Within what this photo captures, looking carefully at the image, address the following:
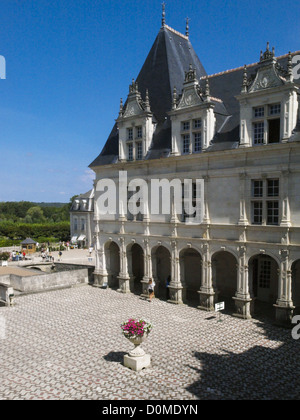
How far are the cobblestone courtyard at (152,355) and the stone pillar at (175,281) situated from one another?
1.05 meters

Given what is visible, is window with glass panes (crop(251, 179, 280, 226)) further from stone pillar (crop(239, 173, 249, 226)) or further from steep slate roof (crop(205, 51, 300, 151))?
steep slate roof (crop(205, 51, 300, 151))

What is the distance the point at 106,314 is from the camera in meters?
19.9

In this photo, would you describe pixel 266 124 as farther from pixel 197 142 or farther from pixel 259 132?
pixel 197 142

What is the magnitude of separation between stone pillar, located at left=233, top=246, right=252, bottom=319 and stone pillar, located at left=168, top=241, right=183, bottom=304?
398 centimetres

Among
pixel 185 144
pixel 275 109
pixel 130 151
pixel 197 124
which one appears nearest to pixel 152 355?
pixel 185 144

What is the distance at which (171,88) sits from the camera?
81.4ft

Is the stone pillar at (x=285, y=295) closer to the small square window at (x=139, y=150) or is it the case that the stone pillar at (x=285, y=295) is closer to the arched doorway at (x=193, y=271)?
the arched doorway at (x=193, y=271)

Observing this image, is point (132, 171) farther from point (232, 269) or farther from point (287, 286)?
point (287, 286)

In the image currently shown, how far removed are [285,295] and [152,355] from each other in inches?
300

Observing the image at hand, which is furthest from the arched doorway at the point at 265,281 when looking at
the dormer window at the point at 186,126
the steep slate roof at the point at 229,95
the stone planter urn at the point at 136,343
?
the stone planter urn at the point at 136,343

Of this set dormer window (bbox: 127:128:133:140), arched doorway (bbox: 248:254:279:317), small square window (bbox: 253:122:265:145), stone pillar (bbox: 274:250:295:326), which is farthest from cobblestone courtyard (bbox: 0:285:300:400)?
dormer window (bbox: 127:128:133:140)

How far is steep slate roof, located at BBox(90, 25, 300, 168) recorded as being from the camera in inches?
818

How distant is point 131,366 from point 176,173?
12.4m

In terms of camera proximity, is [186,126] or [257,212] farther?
[186,126]
